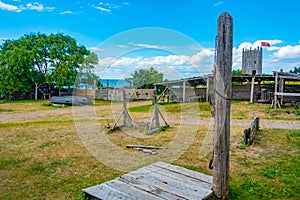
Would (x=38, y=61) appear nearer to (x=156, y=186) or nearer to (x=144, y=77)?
(x=144, y=77)

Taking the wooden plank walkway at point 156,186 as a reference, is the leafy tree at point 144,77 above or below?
above

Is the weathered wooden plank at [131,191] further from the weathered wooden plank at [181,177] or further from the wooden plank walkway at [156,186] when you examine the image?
the weathered wooden plank at [181,177]

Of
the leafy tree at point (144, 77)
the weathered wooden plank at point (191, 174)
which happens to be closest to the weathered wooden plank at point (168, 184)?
the weathered wooden plank at point (191, 174)

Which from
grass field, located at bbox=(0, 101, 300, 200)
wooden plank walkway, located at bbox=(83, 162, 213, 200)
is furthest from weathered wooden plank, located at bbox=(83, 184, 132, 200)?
grass field, located at bbox=(0, 101, 300, 200)

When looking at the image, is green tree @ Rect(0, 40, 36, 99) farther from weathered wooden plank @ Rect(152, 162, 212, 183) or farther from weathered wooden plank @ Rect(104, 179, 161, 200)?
weathered wooden plank @ Rect(104, 179, 161, 200)

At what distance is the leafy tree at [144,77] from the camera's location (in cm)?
596

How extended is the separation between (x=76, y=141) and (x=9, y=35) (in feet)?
69.1

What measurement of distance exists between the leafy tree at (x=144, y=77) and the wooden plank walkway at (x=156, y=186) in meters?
3.06

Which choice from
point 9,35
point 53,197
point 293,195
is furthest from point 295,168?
point 9,35

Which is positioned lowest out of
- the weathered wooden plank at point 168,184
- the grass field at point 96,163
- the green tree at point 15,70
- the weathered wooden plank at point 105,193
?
the grass field at point 96,163

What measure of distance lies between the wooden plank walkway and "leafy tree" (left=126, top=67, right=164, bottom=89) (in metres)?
3.06

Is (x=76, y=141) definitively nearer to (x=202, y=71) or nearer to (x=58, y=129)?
(x=58, y=129)

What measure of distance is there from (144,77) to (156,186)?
3.70m

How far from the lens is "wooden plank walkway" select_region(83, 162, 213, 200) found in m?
2.62
